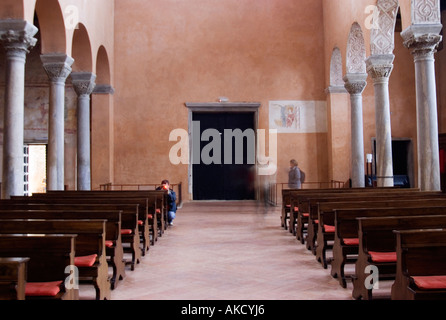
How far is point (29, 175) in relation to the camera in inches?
663

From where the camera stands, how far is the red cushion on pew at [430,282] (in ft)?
11.0

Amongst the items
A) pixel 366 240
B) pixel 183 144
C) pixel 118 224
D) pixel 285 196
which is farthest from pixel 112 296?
pixel 183 144

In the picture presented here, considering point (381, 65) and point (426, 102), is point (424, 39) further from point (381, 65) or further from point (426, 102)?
point (381, 65)

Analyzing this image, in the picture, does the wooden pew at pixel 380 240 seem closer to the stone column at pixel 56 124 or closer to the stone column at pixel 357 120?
the stone column at pixel 56 124

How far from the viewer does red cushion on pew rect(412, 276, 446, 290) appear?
3342mm

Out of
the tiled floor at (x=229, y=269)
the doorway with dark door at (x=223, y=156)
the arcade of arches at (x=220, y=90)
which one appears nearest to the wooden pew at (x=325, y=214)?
the tiled floor at (x=229, y=269)

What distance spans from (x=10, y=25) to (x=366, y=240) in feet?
23.8

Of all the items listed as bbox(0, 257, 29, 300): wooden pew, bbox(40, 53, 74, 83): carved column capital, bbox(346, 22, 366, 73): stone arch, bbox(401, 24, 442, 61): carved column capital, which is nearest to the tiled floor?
→ bbox(0, 257, 29, 300): wooden pew

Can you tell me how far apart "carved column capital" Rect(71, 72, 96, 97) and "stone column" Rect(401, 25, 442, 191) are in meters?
8.71

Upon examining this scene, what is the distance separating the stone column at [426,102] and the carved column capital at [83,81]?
28.6ft

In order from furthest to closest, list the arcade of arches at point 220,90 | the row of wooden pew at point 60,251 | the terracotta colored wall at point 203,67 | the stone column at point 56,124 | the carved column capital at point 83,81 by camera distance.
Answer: the terracotta colored wall at point 203,67
the arcade of arches at point 220,90
the carved column capital at point 83,81
the stone column at point 56,124
the row of wooden pew at point 60,251

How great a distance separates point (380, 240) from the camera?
4.49 m

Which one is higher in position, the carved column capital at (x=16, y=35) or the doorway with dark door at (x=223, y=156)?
the carved column capital at (x=16, y=35)

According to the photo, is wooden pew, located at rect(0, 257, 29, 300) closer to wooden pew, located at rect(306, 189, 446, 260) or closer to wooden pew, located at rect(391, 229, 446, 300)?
wooden pew, located at rect(391, 229, 446, 300)
